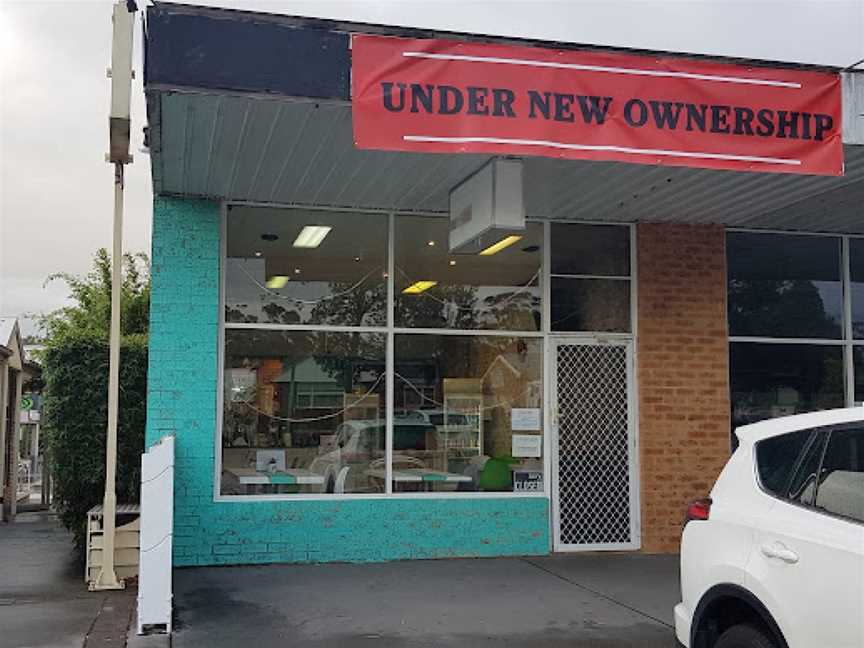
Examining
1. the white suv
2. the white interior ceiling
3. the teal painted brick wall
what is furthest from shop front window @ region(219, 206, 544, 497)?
the white suv

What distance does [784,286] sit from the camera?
38.0 feet

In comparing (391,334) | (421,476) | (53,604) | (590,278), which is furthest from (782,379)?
(53,604)

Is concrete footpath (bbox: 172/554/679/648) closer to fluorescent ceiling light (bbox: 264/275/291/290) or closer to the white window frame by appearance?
the white window frame

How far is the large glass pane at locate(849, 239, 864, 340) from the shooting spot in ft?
38.5

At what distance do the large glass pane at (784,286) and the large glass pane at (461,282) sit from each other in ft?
7.88

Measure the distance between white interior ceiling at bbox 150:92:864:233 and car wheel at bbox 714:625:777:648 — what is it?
4348 millimetres

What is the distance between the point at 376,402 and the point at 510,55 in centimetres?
432

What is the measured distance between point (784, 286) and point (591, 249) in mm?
2441

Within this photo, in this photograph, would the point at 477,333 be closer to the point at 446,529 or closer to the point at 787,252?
the point at 446,529

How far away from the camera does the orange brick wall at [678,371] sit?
10.8 m

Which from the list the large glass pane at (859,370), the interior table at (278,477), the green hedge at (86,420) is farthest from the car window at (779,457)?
the large glass pane at (859,370)

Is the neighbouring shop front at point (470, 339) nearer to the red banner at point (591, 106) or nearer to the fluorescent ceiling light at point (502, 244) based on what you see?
the fluorescent ceiling light at point (502, 244)

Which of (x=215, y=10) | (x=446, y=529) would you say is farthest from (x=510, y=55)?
(x=446, y=529)

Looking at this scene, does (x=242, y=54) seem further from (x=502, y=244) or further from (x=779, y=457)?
(x=502, y=244)
